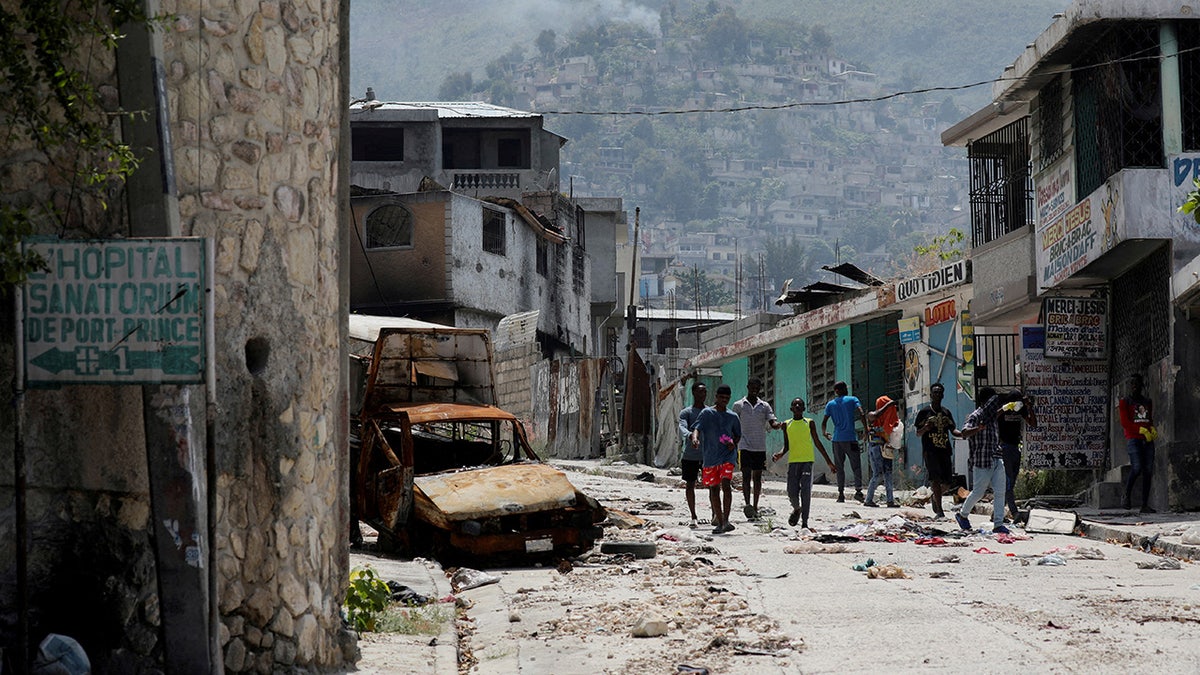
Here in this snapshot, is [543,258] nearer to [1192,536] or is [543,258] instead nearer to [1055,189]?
[1055,189]

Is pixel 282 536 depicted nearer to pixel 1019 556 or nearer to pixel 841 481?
pixel 1019 556

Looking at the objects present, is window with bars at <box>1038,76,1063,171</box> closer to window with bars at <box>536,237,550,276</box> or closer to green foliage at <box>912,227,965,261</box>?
green foliage at <box>912,227,965,261</box>

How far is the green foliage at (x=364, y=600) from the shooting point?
10.3 m

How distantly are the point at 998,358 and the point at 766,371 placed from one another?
12.5 m

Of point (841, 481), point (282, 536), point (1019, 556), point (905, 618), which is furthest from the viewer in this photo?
point (841, 481)

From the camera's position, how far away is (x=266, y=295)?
27.5 ft

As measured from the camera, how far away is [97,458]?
7707 mm

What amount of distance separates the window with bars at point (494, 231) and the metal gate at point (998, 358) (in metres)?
23.1

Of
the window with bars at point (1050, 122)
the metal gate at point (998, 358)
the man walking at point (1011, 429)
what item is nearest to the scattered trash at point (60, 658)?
the man walking at point (1011, 429)

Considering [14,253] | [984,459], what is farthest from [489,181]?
[14,253]

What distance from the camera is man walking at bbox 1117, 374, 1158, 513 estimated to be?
19328 mm

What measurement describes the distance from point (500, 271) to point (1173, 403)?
30.5 metres

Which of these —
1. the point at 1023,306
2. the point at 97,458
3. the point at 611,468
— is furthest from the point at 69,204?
the point at 611,468

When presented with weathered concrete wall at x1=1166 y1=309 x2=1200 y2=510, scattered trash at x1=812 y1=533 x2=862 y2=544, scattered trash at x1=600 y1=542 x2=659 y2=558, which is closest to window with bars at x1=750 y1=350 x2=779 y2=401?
weathered concrete wall at x1=1166 y1=309 x2=1200 y2=510
